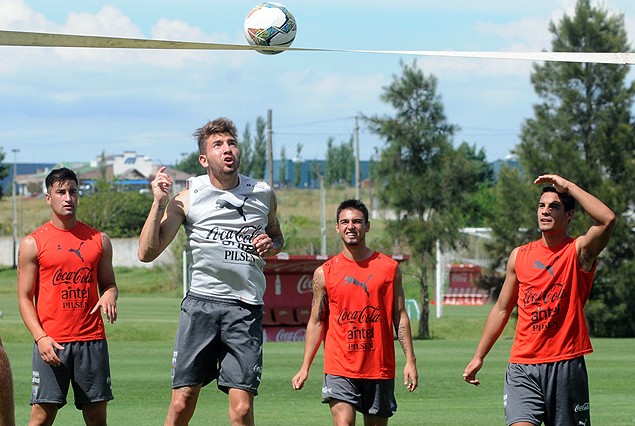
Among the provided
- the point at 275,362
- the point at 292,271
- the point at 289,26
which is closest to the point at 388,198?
the point at 292,271

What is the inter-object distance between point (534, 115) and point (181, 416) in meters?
28.5

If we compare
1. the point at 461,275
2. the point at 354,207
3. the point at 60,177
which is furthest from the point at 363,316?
the point at 461,275

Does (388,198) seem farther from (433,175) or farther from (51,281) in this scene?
(51,281)

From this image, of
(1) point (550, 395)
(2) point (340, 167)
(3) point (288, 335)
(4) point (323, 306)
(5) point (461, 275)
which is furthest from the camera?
(2) point (340, 167)

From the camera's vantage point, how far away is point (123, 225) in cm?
6369

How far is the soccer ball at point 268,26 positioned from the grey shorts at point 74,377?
9.35 feet

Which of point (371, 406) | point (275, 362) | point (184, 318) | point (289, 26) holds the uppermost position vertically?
point (289, 26)

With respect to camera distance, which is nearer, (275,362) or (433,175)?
(275,362)

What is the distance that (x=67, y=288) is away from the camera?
27.8ft

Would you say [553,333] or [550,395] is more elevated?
[553,333]

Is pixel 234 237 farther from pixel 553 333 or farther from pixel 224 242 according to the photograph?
pixel 553 333

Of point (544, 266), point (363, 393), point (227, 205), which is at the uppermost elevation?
point (227, 205)

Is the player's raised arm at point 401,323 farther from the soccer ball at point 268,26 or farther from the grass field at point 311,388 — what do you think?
the grass field at point 311,388

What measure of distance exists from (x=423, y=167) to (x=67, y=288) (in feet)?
74.8
